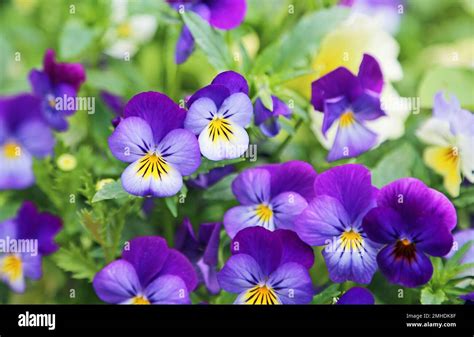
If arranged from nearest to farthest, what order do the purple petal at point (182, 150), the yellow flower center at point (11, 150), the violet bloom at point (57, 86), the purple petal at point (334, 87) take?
1. the purple petal at point (182, 150)
2. the purple petal at point (334, 87)
3. the violet bloom at point (57, 86)
4. the yellow flower center at point (11, 150)

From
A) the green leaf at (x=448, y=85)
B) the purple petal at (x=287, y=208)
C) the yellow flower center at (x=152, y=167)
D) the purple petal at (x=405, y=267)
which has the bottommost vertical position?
the purple petal at (x=405, y=267)

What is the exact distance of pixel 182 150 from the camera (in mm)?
673

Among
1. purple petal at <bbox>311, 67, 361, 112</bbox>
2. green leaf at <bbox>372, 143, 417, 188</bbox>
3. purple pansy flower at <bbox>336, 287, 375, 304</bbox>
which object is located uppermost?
purple petal at <bbox>311, 67, 361, 112</bbox>

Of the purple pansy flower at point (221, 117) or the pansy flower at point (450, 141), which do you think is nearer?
the purple pansy flower at point (221, 117)

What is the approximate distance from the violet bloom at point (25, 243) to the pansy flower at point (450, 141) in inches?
17.7

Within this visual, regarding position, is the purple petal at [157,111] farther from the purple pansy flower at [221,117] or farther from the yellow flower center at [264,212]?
the yellow flower center at [264,212]

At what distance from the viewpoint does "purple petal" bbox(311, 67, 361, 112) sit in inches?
30.3

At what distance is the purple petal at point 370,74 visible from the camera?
76 cm

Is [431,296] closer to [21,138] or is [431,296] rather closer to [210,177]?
[210,177]

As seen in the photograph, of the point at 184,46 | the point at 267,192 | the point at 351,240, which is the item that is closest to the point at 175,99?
the point at 184,46

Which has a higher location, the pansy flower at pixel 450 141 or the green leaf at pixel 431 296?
the pansy flower at pixel 450 141

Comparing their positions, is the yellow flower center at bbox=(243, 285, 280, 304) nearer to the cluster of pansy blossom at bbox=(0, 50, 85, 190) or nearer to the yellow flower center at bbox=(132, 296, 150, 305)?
the yellow flower center at bbox=(132, 296, 150, 305)

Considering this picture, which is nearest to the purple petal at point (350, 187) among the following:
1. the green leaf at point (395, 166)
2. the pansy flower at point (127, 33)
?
the green leaf at point (395, 166)

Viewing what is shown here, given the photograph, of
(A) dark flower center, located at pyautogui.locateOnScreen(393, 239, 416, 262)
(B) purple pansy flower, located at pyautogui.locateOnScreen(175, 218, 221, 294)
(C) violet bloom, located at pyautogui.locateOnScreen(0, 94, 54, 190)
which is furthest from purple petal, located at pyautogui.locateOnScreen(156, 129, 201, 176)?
(C) violet bloom, located at pyautogui.locateOnScreen(0, 94, 54, 190)
